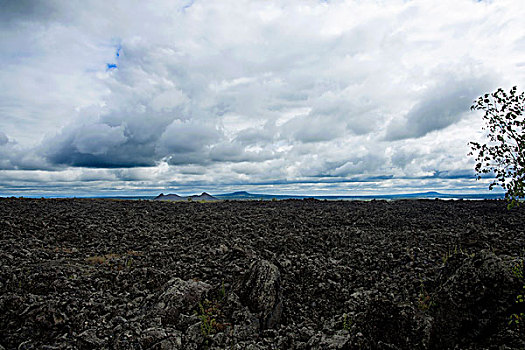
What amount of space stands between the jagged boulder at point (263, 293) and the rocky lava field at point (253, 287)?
0.03m

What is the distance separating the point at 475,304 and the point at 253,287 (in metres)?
5.65

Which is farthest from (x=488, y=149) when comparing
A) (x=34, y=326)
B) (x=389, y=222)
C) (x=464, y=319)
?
(x=389, y=222)

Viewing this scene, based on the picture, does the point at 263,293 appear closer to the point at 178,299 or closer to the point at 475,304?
the point at 178,299

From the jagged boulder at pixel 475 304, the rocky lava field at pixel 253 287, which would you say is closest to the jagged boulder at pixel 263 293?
the rocky lava field at pixel 253 287

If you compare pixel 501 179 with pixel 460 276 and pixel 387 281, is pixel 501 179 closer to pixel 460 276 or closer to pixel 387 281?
pixel 460 276

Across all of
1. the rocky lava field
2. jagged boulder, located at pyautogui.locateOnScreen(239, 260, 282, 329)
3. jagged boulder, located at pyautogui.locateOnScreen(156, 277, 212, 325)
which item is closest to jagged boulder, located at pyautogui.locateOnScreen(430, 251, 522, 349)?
the rocky lava field

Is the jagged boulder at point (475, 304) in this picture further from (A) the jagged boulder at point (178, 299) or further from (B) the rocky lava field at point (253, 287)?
(A) the jagged boulder at point (178, 299)

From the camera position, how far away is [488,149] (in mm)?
6969

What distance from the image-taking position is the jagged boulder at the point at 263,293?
955 centimetres

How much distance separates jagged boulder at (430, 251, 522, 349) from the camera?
6844 mm

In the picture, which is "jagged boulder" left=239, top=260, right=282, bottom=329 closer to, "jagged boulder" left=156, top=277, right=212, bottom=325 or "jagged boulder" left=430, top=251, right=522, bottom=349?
"jagged boulder" left=156, top=277, right=212, bottom=325

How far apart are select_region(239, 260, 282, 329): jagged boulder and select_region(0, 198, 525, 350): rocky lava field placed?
0.10ft

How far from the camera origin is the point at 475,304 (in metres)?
7.20

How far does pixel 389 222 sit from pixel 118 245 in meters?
17.7
